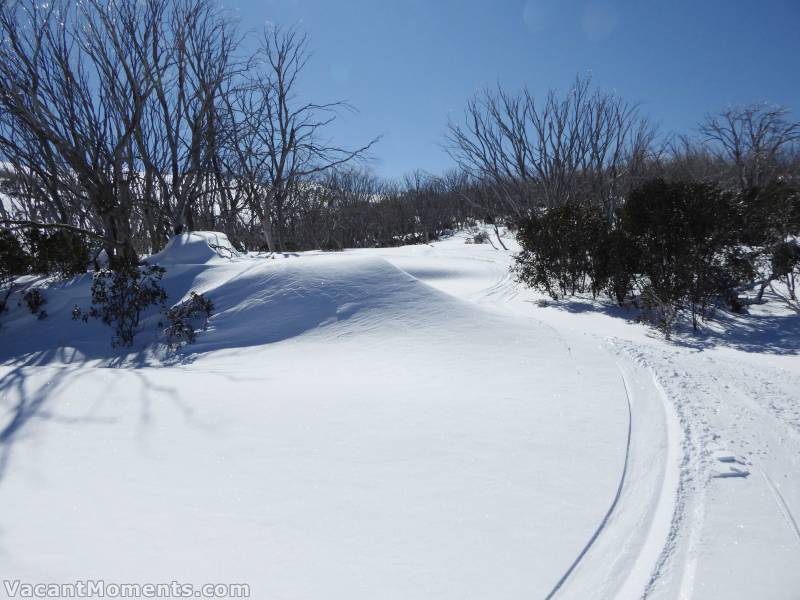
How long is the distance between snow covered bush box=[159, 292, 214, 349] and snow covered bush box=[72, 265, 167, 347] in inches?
15.6

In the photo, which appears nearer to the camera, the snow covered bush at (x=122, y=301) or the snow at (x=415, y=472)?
the snow at (x=415, y=472)

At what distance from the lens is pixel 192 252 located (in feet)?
25.2

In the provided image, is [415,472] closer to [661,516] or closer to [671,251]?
[661,516]

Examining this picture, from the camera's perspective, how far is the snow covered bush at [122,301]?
209 inches

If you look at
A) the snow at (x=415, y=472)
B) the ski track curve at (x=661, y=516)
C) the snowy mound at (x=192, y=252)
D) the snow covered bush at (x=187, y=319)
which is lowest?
the ski track curve at (x=661, y=516)

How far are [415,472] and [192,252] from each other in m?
7.14

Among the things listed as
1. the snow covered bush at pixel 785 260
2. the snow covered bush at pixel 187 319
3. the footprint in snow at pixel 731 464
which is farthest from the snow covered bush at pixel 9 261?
the snow covered bush at pixel 785 260

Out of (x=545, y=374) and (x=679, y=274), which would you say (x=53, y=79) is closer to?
(x=545, y=374)

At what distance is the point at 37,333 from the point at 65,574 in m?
5.66

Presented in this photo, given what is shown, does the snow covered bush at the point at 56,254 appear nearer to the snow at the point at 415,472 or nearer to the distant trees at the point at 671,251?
the snow at the point at 415,472

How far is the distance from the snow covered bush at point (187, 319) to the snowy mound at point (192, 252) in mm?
2221

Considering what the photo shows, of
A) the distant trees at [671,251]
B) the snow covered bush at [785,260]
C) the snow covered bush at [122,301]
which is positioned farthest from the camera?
the snow covered bush at [785,260]

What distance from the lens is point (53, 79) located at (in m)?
7.73

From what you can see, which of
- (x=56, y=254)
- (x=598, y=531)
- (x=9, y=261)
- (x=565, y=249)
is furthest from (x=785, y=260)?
(x=9, y=261)
